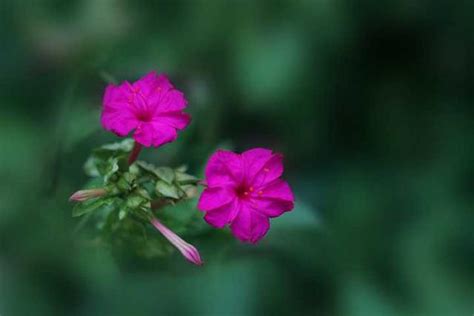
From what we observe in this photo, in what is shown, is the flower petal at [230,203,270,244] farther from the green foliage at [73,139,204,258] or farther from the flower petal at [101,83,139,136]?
the flower petal at [101,83,139,136]

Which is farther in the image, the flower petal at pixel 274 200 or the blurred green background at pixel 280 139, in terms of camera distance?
the blurred green background at pixel 280 139

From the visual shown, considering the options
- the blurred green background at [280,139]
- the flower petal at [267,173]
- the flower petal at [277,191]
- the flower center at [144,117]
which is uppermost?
the flower center at [144,117]

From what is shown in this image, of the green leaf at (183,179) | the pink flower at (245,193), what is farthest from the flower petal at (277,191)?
the green leaf at (183,179)

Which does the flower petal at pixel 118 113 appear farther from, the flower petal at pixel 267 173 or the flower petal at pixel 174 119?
the flower petal at pixel 267 173

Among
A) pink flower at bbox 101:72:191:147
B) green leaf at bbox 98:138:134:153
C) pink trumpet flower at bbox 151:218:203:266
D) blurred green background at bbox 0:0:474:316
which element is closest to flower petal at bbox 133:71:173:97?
pink flower at bbox 101:72:191:147

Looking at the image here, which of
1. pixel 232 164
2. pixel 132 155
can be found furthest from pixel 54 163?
pixel 232 164

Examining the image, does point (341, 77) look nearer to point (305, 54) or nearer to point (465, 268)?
point (305, 54)

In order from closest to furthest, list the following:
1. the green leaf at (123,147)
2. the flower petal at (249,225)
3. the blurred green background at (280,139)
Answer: the flower petal at (249,225) < the green leaf at (123,147) < the blurred green background at (280,139)

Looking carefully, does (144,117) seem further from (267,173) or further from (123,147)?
(267,173)
